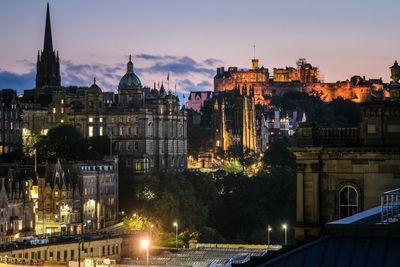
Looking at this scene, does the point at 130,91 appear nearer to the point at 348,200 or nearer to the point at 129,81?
the point at 129,81

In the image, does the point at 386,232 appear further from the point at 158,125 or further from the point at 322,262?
the point at 158,125

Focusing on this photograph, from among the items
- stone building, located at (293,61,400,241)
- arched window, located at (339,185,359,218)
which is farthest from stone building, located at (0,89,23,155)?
arched window, located at (339,185,359,218)

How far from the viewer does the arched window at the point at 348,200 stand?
48062 millimetres

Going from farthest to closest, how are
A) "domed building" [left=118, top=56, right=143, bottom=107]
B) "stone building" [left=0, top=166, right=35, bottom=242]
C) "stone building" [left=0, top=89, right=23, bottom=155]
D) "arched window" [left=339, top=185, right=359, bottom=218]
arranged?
"domed building" [left=118, top=56, right=143, bottom=107], "stone building" [left=0, top=89, right=23, bottom=155], "stone building" [left=0, top=166, right=35, bottom=242], "arched window" [left=339, top=185, right=359, bottom=218]

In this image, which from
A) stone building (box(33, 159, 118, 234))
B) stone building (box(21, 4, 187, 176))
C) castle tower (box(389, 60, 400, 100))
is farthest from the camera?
stone building (box(21, 4, 187, 176))

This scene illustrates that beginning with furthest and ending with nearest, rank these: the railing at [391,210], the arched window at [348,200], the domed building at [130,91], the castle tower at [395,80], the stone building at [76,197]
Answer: the domed building at [130,91]
the stone building at [76,197]
the castle tower at [395,80]
the arched window at [348,200]
the railing at [391,210]

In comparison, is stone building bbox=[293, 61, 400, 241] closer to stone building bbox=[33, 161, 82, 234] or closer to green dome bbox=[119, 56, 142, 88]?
stone building bbox=[33, 161, 82, 234]

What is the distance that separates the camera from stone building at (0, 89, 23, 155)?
588 ft

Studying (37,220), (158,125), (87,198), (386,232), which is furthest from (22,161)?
(386,232)

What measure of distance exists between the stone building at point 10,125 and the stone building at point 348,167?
12995cm

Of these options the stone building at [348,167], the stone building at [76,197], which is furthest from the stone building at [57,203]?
the stone building at [348,167]

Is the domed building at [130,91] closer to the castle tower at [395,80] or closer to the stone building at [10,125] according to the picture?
the stone building at [10,125]

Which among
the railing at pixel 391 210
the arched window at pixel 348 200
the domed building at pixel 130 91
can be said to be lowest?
the arched window at pixel 348 200

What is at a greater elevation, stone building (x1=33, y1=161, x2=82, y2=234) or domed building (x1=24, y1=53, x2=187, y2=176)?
domed building (x1=24, y1=53, x2=187, y2=176)
